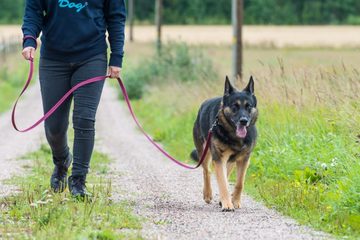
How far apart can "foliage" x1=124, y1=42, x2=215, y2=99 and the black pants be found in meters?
13.2

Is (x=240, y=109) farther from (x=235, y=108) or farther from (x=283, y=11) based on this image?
(x=283, y=11)

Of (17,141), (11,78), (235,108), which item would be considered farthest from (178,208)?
(11,78)

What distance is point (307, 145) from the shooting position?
10836 mm

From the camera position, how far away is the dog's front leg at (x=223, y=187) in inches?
328

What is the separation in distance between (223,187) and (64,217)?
6.43 ft

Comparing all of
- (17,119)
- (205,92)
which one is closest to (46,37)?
(205,92)

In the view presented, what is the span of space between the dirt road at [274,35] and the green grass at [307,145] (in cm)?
3674

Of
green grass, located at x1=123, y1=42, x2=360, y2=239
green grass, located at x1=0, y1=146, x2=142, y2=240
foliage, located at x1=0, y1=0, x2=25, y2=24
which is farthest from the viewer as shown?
foliage, located at x1=0, y1=0, x2=25, y2=24

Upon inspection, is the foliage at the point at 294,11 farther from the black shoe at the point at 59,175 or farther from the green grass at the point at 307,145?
the black shoe at the point at 59,175

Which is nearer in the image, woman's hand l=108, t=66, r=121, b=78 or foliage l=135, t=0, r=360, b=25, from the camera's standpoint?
woman's hand l=108, t=66, r=121, b=78

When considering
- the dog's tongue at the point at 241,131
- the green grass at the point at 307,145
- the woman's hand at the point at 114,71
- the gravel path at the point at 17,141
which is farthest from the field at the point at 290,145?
the woman's hand at the point at 114,71

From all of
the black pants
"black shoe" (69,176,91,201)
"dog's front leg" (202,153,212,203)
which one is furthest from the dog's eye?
"black shoe" (69,176,91,201)

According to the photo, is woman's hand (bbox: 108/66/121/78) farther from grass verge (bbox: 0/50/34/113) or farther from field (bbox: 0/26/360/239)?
grass verge (bbox: 0/50/34/113)

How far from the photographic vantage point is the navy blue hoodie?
797 cm
